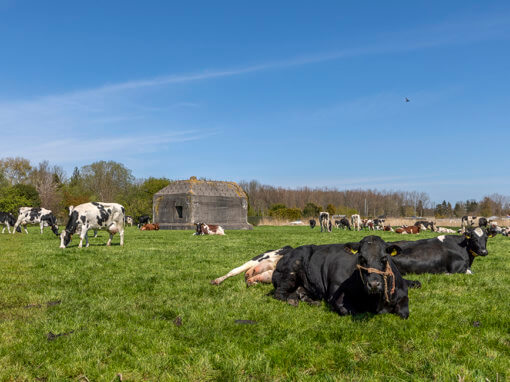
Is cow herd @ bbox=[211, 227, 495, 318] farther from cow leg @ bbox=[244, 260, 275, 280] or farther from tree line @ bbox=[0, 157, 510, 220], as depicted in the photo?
tree line @ bbox=[0, 157, 510, 220]

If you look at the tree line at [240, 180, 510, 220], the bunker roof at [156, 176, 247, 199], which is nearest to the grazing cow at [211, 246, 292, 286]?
the bunker roof at [156, 176, 247, 199]

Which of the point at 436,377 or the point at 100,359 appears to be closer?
the point at 436,377

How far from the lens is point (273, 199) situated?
409ft

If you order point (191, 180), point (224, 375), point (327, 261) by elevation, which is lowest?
point (224, 375)

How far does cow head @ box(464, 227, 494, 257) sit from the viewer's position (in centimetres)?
966

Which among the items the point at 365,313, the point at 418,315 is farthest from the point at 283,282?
the point at 418,315

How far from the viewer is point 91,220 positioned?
16.5m

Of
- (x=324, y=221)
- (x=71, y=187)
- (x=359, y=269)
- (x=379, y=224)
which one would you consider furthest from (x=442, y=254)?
(x=71, y=187)

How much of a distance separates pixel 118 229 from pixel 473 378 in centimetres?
1572

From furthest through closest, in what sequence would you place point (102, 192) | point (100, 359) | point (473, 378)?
point (102, 192)
point (100, 359)
point (473, 378)

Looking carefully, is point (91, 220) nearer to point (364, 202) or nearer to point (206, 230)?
point (206, 230)

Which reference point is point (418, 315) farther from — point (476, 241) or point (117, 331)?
point (476, 241)

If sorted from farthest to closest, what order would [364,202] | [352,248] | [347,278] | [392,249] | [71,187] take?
[364,202] → [71,187] → [347,278] → [352,248] → [392,249]

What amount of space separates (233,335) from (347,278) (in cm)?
209
